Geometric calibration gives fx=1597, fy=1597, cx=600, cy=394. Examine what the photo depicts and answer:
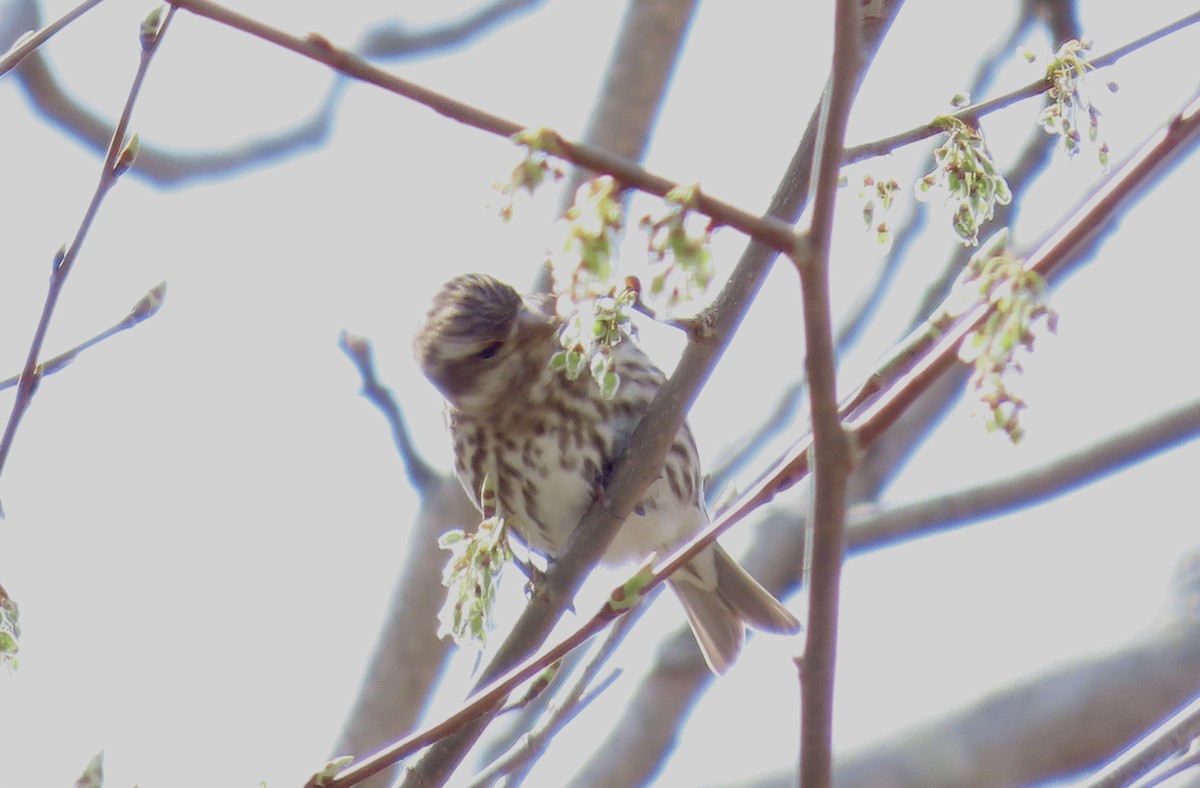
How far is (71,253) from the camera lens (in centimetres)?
202

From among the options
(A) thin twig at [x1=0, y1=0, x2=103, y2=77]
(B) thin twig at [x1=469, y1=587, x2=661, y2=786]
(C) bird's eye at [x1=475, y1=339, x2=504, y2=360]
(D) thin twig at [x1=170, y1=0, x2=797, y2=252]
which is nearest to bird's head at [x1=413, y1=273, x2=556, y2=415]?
(C) bird's eye at [x1=475, y1=339, x2=504, y2=360]

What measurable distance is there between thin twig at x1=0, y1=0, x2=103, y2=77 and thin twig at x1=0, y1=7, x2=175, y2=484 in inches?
5.6

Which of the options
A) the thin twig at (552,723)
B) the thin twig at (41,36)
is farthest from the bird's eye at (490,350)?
the thin twig at (41,36)

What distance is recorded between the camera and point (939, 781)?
527 cm

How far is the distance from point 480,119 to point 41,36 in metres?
0.62

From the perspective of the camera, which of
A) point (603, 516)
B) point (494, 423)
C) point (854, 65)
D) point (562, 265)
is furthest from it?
point (494, 423)

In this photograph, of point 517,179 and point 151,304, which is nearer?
point 517,179

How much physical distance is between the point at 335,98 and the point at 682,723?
2.95 meters

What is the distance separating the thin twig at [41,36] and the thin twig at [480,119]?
0.30 metres

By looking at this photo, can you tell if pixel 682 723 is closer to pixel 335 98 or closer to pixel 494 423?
pixel 494 423

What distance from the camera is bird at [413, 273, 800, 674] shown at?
4.27m

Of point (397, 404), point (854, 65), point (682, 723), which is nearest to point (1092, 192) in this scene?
point (854, 65)

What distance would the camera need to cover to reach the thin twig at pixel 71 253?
6.46ft

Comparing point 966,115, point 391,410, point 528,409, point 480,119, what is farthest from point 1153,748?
point 391,410
